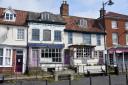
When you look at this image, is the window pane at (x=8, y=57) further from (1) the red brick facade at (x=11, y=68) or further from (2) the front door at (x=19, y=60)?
(2) the front door at (x=19, y=60)

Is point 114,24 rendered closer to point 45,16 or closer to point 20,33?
point 45,16

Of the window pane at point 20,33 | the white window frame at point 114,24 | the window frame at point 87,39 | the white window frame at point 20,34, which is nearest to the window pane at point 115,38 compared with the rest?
the white window frame at point 114,24

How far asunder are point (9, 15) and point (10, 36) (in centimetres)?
303

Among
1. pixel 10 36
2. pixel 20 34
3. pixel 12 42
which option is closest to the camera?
pixel 12 42

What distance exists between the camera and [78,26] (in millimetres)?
36469

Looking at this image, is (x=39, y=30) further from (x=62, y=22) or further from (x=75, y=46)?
(x=75, y=46)

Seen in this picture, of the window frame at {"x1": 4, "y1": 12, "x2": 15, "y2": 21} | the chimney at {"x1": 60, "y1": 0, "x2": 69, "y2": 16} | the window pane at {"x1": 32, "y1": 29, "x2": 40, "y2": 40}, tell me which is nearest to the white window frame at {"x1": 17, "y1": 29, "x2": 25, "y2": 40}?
the window pane at {"x1": 32, "y1": 29, "x2": 40, "y2": 40}

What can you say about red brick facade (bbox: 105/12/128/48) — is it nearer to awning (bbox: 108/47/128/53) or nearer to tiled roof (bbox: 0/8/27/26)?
awning (bbox: 108/47/128/53)

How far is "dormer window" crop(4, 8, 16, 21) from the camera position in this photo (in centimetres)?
3106

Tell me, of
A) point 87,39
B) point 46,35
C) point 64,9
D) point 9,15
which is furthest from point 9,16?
point 87,39

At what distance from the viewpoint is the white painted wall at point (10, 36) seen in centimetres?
2977

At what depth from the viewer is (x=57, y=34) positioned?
32812 mm

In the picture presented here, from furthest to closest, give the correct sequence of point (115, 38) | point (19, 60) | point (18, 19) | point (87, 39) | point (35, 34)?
point (115, 38) < point (87, 39) < point (18, 19) < point (35, 34) < point (19, 60)

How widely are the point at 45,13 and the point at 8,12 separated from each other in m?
5.00
